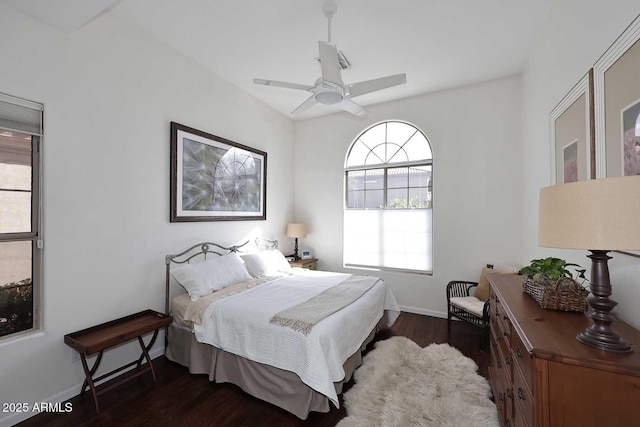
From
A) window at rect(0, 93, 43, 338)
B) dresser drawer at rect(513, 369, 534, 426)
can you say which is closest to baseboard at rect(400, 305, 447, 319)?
dresser drawer at rect(513, 369, 534, 426)

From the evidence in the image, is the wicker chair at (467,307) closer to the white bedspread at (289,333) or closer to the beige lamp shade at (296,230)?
the white bedspread at (289,333)

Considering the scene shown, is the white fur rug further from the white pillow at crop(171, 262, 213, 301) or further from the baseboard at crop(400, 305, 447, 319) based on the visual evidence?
the white pillow at crop(171, 262, 213, 301)

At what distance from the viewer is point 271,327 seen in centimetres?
214

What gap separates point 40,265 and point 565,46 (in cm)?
438

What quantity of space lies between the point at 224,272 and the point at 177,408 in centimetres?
130

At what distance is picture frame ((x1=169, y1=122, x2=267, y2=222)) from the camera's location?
10.2 ft

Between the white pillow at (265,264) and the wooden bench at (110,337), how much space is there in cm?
120

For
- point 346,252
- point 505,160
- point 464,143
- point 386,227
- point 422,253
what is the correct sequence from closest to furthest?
point 505,160 → point 464,143 → point 422,253 → point 386,227 → point 346,252

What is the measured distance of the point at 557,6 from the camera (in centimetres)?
228

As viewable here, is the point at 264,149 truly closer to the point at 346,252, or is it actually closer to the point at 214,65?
the point at 214,65

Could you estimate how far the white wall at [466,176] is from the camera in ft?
11.9

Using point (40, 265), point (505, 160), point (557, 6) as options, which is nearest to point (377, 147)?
point (505, 160)

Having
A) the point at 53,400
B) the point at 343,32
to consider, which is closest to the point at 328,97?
the point at 343,32

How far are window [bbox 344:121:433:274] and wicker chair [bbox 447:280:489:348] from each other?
467 millimetres
